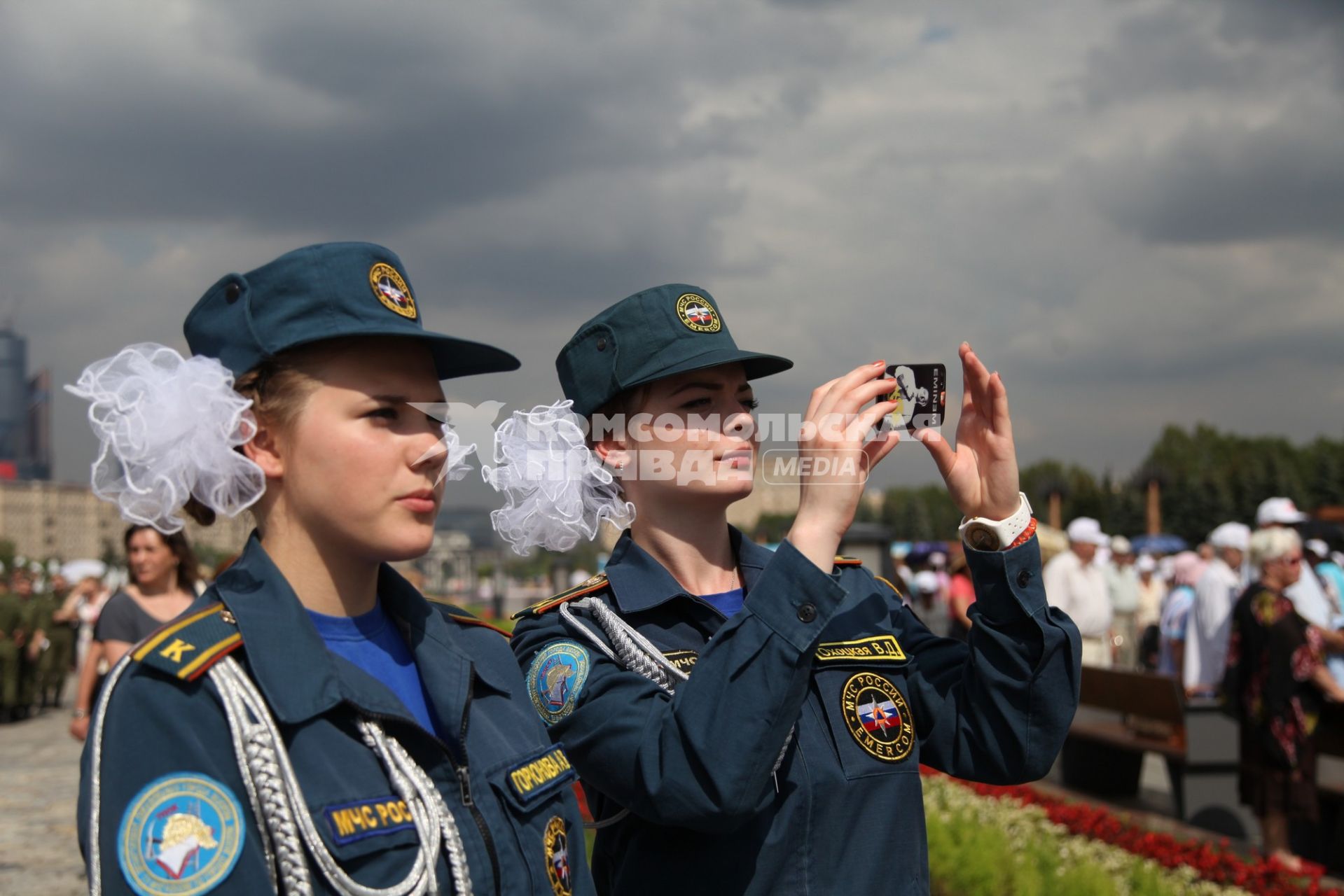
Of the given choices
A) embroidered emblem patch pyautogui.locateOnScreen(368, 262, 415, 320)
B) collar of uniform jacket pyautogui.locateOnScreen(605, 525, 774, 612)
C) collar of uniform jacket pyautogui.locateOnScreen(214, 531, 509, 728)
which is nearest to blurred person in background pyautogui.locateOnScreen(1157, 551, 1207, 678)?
collar of uniform jacket pyautogui.locateOnScreen(605, 525, 774, 612)

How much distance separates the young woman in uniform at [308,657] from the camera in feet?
5.35

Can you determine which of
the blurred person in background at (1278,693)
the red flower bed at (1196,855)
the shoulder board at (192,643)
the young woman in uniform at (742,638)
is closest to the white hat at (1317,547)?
the blurred person in background at (1278,693)

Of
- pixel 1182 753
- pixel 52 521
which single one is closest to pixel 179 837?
pixel 1182 753

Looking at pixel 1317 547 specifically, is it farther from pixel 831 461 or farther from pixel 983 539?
pixel 831 461

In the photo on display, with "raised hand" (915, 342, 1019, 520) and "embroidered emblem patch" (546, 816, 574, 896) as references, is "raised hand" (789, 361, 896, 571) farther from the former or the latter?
"embroidered emblem patch" (546, 816, 574, 896)

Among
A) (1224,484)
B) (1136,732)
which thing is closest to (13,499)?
(1224,484)

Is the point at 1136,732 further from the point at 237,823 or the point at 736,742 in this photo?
the point at 237,823

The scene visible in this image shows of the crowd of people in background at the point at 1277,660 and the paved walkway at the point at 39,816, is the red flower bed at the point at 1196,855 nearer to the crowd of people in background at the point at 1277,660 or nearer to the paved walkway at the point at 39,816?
the crowd of people in background at the point at 1277,660

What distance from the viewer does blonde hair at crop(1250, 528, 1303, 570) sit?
294 inches

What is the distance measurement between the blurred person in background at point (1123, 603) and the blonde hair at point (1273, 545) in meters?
7.80

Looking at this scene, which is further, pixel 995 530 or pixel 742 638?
pixel 995 530

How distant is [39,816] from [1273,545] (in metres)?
9.99

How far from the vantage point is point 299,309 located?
1920 mm

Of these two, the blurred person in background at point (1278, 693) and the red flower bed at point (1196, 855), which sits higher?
the blurred person in background at point (1278, 693)
